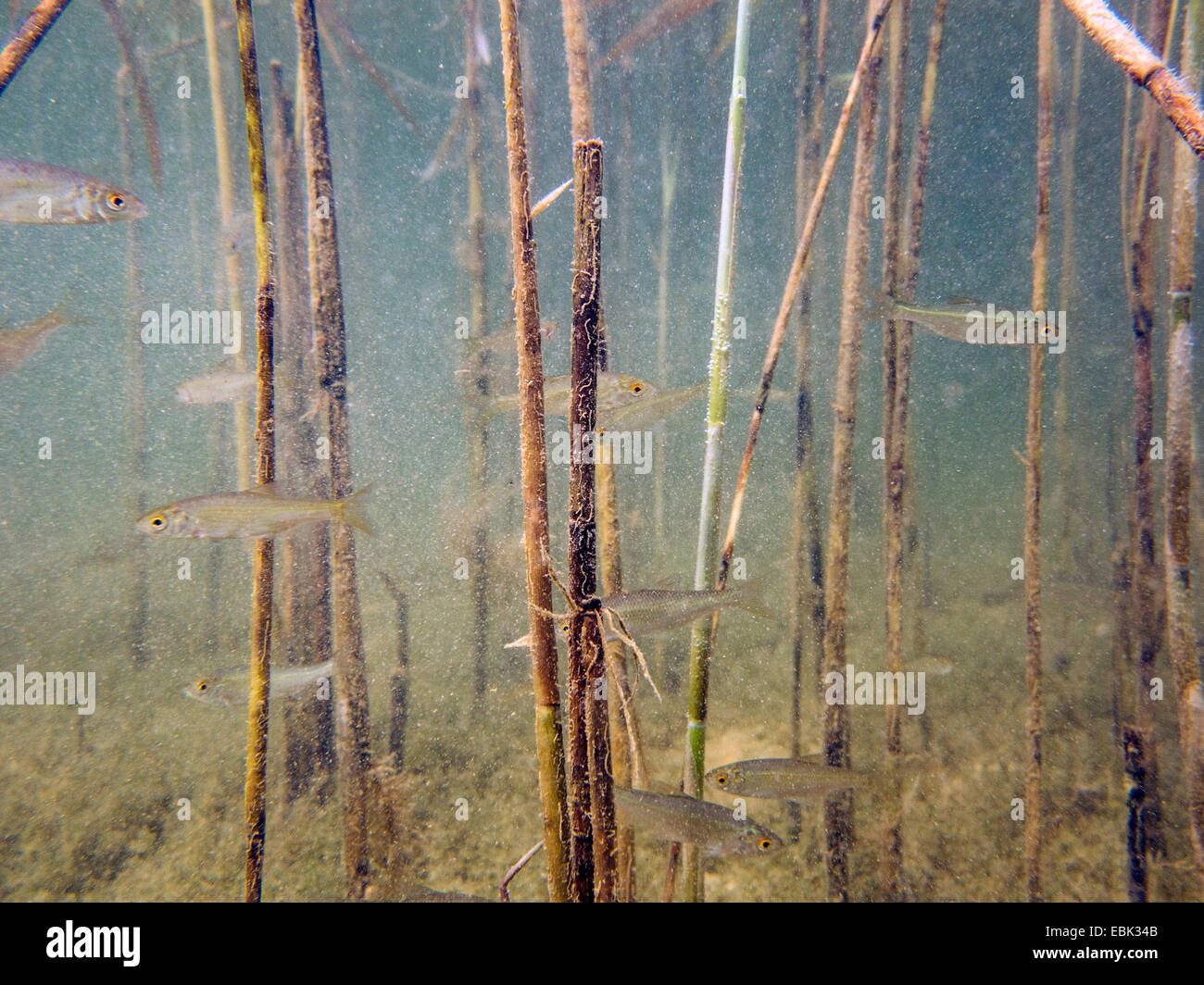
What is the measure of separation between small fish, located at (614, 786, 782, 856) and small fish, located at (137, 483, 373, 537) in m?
→ 1.95

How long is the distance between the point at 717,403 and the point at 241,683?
12.8 feet

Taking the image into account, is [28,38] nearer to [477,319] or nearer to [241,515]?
[241,515]

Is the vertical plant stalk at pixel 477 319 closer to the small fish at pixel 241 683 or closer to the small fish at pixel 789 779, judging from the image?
the small fish at pixel 241 683

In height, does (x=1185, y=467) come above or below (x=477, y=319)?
below

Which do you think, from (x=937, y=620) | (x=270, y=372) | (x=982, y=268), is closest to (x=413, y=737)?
(x=270, y=372)

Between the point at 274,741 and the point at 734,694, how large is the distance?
5.02m

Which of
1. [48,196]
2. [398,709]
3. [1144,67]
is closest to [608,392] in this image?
[1144,67]

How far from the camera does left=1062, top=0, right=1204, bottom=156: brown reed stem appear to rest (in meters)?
0.90

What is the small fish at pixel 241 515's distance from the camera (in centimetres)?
278

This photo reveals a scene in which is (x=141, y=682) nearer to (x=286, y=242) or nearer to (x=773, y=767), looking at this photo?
(x=286, y=242)

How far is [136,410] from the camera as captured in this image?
7.23 m

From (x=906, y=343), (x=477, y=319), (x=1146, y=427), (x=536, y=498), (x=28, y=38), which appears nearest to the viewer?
(x=536, y=498)
